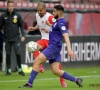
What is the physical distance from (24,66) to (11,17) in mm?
2477

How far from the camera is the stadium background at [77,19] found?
75.4ft

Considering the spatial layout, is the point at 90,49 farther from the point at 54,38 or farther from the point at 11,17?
the point at 54,38

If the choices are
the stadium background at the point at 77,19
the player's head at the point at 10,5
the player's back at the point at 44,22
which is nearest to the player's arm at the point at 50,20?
the player's back at the point at 44,22

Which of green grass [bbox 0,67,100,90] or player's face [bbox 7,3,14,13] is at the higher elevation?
player's face [bbox 7,3,14,13]

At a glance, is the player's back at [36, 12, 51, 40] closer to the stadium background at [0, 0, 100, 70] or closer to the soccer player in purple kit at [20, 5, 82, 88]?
the soccer player in purple kit at [20, 5, 82, 88]

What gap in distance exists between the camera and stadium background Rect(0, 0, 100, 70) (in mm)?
22969

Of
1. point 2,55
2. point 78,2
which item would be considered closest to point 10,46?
point 2,55

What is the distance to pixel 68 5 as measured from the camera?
980 inches

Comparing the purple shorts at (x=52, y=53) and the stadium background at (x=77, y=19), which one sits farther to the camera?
the stadium background at (x=77, y=19)

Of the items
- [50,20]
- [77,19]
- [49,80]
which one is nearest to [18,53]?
[49,80]

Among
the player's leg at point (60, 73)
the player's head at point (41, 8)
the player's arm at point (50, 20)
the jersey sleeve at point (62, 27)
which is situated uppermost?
the player's head at point (41, 8)

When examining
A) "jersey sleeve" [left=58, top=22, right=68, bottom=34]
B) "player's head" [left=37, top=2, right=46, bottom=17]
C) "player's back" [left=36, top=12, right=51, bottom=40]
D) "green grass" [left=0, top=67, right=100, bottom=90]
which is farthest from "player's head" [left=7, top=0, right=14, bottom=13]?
"jersey sleeve" [left=58, top=22, right=68, bottom=34]

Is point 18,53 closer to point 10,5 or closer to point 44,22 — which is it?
point 10,5

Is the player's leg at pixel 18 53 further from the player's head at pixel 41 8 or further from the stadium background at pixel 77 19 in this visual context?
the player's head at pixel 41 8
